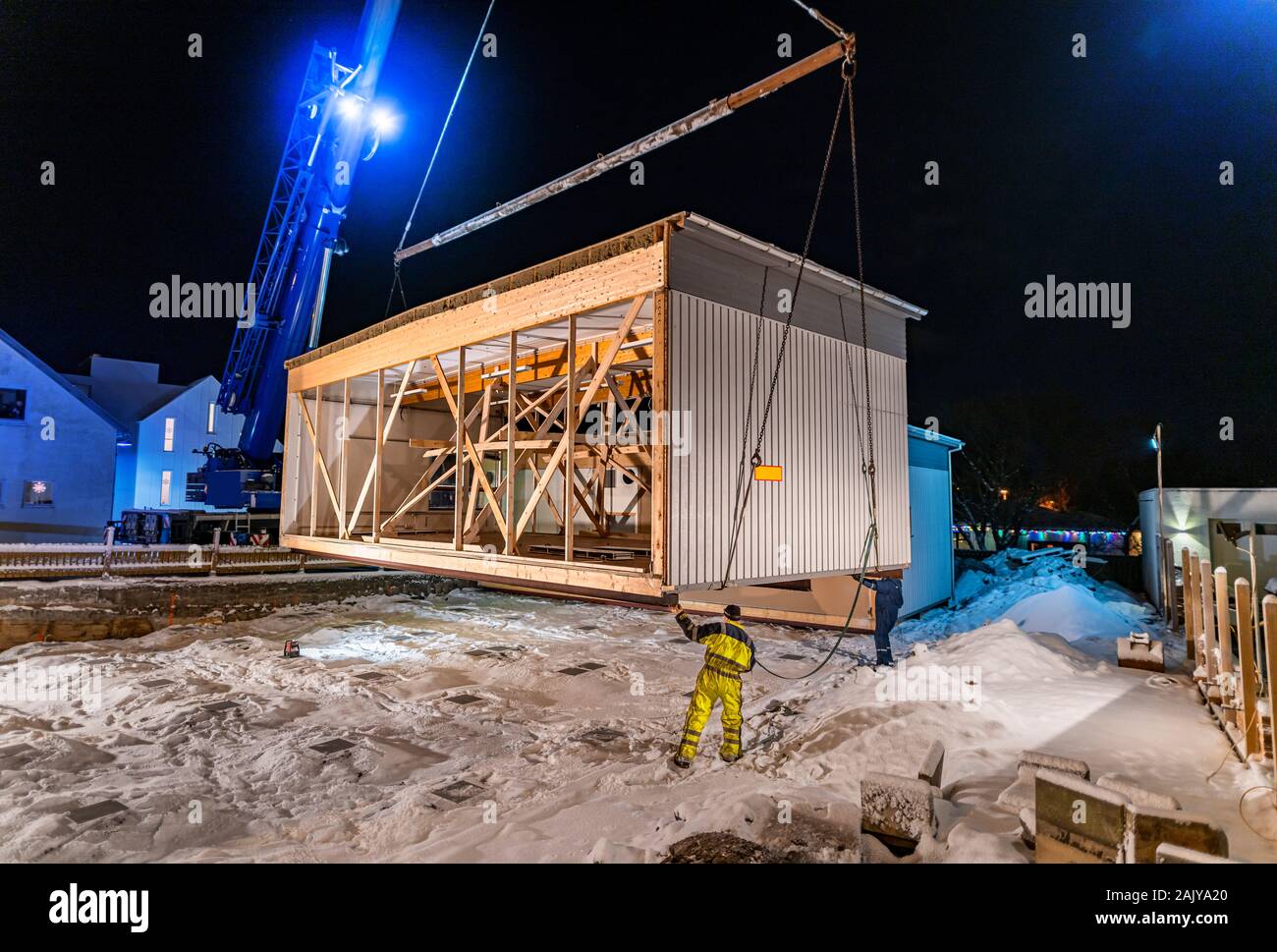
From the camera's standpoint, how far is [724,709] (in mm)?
6922

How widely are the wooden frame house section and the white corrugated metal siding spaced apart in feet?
0.08

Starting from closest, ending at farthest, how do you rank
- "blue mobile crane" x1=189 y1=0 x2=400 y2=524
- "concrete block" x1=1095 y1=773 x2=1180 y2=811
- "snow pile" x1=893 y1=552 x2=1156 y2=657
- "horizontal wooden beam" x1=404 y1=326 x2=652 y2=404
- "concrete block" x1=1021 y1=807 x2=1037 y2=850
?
"concrete block" x1=1095 y1=773 x2=1180 y2=811, "concrete block" x1=1021 y1=807 x2=1037 y2=850, "horizontal wooden beam" x1=404 y1=326 x2=652 y2=404, "snow pile" x1=893 y1=552 x2=1156 y2=657, "blue mobile crane" x1=189 y1=0 x2=400 y2=524

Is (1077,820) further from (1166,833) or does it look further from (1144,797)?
(1144,797)

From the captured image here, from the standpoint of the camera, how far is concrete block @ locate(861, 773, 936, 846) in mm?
4527

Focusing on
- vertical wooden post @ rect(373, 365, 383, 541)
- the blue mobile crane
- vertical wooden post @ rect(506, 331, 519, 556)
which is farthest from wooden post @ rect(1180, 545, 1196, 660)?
the blue mobile crane

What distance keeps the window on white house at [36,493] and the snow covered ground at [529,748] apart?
16.6 metres

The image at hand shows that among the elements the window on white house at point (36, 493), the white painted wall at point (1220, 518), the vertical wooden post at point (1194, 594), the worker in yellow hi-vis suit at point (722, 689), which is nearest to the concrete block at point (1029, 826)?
the worker in yellow hi-vis suit at point (722, 689)

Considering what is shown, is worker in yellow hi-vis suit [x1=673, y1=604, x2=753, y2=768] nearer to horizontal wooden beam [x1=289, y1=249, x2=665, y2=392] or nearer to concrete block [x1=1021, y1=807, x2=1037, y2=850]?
concrete block [x1=1021, y1=807, x2=1037, y2=850]

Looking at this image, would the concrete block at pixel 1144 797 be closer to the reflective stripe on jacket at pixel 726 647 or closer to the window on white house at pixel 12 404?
the reflective stripe on jacket at pixel 726 647

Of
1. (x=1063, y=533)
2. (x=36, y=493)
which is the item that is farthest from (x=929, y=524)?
(x=36, y=493)

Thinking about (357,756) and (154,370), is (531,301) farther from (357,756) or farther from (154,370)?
(154,370)

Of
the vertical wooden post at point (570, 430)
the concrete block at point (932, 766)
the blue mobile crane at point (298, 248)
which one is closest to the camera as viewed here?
the concrete block at point (932, 766)

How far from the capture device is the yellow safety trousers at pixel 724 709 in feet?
→ 22.6
